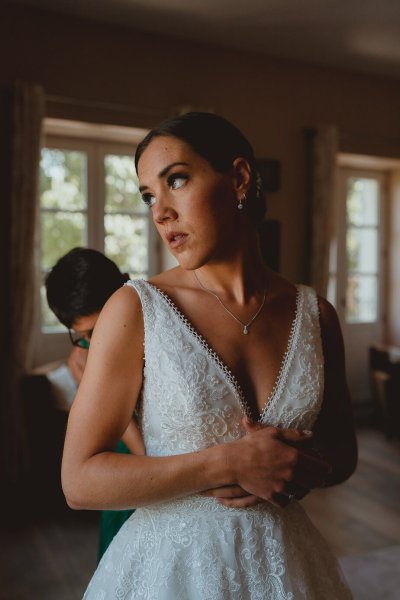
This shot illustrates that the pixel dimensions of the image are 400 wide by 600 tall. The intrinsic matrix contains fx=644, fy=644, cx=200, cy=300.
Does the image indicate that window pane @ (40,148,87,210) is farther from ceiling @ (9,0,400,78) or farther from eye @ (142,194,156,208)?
eye @ (142,194,156,208)

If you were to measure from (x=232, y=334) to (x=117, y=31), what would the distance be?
477 centimetres

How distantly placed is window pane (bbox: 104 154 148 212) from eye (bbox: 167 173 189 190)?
4505 millimetres

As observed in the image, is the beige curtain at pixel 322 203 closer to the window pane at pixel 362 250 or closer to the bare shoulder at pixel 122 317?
the window pane at pixel 362 250

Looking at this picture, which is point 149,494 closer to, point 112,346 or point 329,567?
point 112,346

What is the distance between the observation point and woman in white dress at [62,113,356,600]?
1021mm

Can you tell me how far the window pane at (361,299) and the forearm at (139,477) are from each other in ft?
20.5

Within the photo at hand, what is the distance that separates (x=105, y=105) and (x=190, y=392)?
4567 mm

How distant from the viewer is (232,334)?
119 centimetres

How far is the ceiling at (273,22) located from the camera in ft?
16.2

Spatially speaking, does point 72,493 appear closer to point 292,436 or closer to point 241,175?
Answer: point 292,436

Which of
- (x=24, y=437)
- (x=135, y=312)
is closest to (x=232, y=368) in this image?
(x=135, y=312)

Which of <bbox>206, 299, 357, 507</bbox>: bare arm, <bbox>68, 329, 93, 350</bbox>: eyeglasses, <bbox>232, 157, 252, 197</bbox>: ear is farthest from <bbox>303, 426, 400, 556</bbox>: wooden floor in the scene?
<bbox>232, 157, 252, 197</bbox>: ear

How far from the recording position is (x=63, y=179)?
535 cm

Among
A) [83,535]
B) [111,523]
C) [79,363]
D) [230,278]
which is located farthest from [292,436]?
[83,535]
